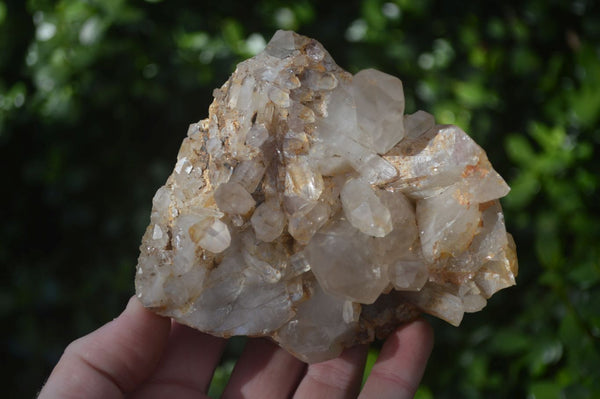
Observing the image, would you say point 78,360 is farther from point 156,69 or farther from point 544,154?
point 544,154

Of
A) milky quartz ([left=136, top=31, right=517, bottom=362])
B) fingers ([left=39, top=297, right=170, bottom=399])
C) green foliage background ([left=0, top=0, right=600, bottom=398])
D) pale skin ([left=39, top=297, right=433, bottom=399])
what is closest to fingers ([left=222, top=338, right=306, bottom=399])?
pale skin ([left=39, top=297, right=433, bottom=399])

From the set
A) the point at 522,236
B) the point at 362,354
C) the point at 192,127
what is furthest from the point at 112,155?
the point at 522,236

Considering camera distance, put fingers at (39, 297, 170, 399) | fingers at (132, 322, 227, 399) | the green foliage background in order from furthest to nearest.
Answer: the green foliage background → fingers at (132, 322, 227, 399) → fingers at (39, 297, 170, 399)

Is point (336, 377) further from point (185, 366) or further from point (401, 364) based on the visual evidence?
point (185, 366)

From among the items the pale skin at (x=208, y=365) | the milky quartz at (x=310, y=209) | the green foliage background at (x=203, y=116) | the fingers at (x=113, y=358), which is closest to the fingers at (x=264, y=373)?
the pale skin at (x=208, y=365)

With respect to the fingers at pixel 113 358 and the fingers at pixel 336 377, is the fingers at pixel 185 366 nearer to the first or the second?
the fingers at pixel 113 358

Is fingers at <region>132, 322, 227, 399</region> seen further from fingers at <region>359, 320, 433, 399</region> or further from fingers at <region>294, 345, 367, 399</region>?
fingers at <region>359, 320, 433, 399</region>

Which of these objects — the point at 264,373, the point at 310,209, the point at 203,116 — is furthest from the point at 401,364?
the point at 203,116
